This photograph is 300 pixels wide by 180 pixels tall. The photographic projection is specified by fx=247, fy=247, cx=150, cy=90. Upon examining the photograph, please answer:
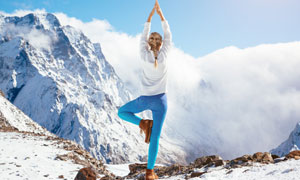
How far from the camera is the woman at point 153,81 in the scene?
6.11 meters

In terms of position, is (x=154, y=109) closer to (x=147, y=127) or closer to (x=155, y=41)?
(x=147, y=127)

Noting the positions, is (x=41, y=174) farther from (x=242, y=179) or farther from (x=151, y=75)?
(x=242, y=179)

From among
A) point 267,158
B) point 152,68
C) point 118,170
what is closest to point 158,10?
point 152,68

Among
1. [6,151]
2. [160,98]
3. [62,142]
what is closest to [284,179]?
[160,98]

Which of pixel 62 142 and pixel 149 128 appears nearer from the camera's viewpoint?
pixel 149 128

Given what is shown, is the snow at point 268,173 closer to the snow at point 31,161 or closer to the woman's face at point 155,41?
the woman's face at point 155,41

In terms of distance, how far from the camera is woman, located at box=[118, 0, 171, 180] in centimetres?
611

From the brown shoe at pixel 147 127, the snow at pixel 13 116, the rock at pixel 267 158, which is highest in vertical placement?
the snow at pixel 13 116

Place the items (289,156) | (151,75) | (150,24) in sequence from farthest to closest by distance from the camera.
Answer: (289,156) < (150,24) < (151,75)

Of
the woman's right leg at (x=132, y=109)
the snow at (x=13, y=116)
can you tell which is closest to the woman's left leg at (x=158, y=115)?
the woman's right leg at (x=132, y=109)

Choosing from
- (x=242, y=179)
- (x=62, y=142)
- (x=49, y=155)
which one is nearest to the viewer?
(x=242, y=179)

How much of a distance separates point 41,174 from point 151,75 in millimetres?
8940

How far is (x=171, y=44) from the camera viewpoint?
643 centimetres

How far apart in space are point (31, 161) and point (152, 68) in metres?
10.9
